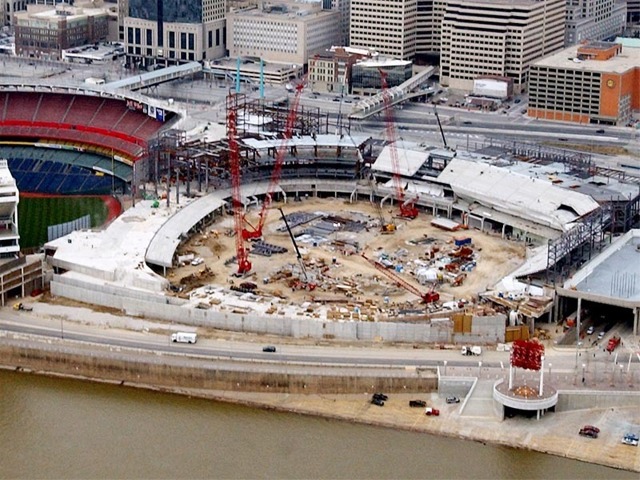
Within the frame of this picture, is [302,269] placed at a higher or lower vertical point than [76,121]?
lower

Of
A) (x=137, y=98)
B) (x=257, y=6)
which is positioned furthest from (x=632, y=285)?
(x=257, y=6)

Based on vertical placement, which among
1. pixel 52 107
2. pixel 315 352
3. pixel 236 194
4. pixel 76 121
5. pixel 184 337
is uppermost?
A: pixel 52 107

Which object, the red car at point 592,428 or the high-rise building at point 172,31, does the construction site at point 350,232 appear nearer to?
the red car at point 592,428

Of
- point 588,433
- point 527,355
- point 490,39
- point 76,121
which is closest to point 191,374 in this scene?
point 527,355

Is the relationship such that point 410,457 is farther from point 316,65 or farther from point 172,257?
point 316,65

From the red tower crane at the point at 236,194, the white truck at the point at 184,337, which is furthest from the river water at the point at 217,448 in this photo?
the red tower crane at the point at 236,194

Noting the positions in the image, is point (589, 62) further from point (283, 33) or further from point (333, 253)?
point (333, 253)
